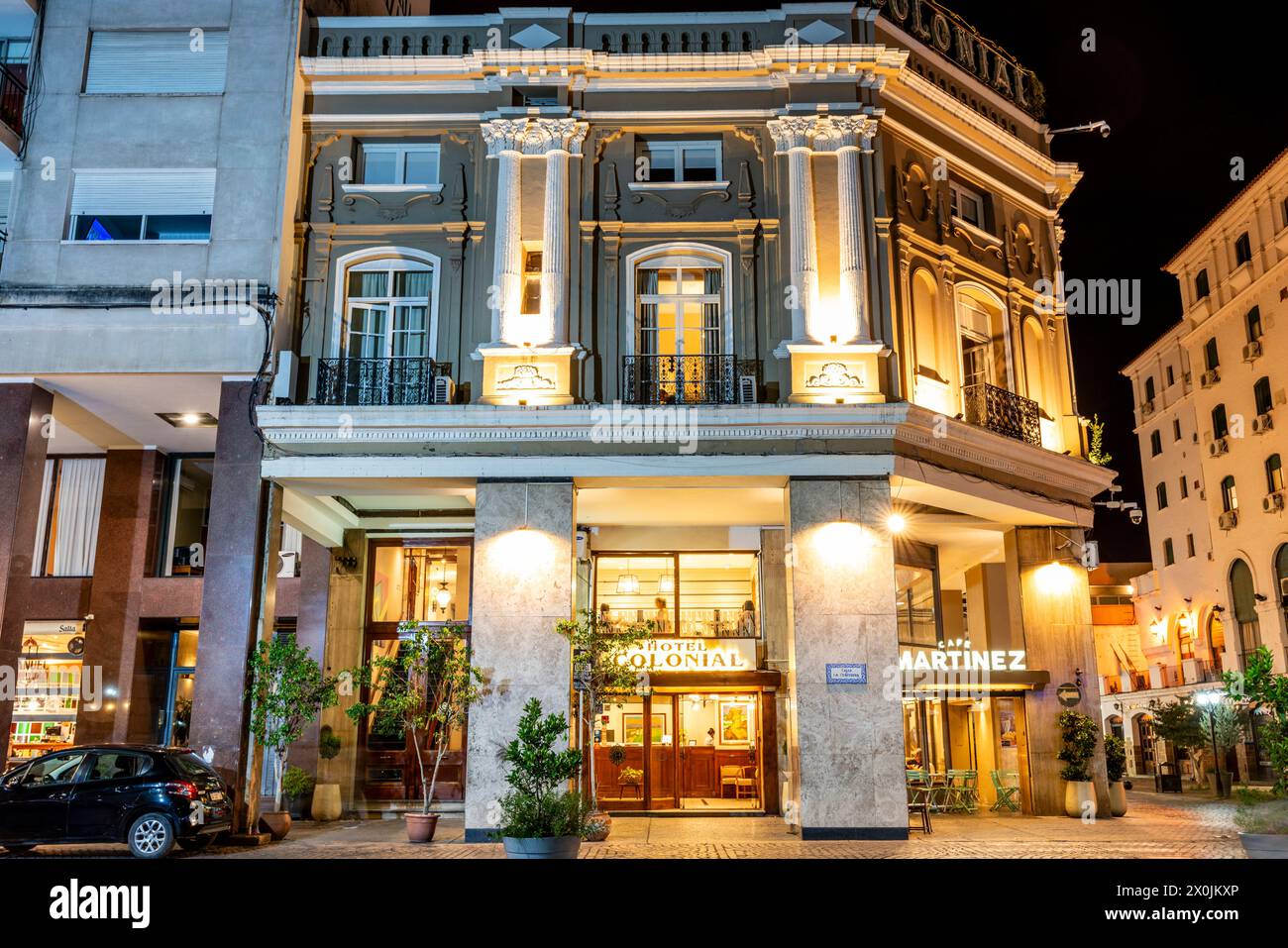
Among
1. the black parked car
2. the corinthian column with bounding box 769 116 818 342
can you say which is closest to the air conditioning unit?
the corinthian column with bounding box 769 116 818 342

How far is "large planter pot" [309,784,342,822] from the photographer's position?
2009 cm

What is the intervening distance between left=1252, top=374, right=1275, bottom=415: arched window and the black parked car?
40.3 meters

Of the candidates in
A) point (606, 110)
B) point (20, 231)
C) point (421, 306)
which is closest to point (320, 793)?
point (421, 306)

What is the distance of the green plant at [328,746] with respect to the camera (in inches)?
820

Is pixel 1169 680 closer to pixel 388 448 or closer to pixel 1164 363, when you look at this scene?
pixel 1164 363

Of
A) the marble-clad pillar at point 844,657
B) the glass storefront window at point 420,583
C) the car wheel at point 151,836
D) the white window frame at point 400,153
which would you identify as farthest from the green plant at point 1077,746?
the white window frame at point 400,153

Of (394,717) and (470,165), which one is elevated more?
(470,165)

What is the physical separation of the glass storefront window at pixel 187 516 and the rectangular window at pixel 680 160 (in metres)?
10.6

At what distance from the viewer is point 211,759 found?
16.4 meters

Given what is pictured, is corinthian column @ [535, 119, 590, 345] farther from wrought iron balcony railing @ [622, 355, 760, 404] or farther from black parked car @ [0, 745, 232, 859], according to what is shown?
black parked car @ [0, 745, 232, 859]

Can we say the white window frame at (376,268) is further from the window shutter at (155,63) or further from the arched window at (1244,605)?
the arched window at (1244,605)
